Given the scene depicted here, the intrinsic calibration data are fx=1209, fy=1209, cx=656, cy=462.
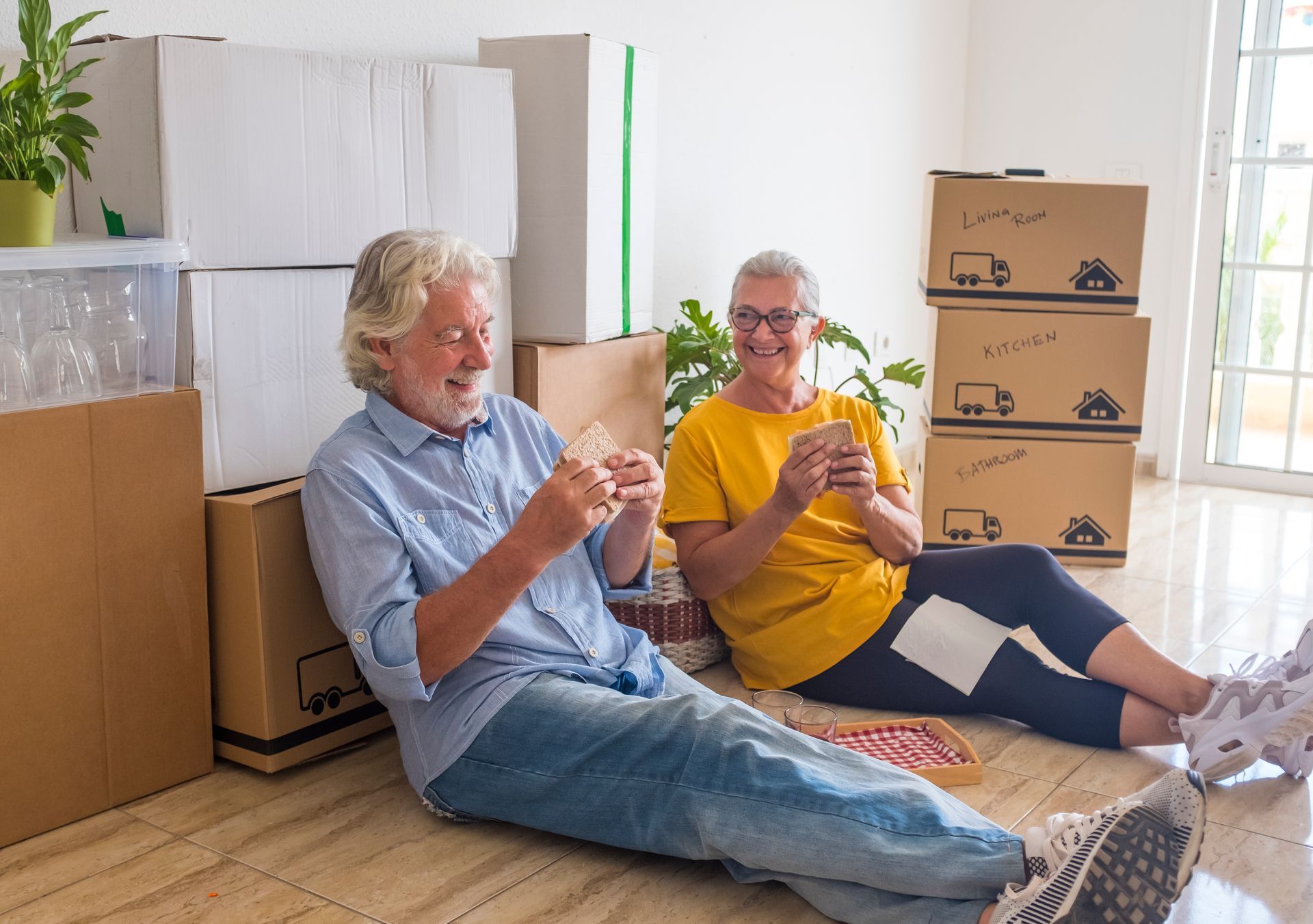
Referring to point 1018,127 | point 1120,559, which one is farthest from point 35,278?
point 1018,127

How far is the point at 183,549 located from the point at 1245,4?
4.20 m

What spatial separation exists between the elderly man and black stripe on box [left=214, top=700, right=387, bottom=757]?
0.90 feet

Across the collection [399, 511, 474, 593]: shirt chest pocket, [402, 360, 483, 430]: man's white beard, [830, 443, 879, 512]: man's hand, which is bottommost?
[399, 511, 474, 593]: shirt chest pocket

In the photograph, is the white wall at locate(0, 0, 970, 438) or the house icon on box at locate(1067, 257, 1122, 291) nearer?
the white wall at locate(0, 0, 970, 438)

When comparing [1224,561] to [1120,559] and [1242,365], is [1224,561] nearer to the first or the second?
[1120,559]

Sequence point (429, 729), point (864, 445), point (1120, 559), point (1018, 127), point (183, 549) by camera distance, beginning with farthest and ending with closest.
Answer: point (1018, 127), point (1120, 559), point (864, 445), point (183, 549), point (429, 729)

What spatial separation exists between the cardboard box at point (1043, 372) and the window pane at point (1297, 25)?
1859mm

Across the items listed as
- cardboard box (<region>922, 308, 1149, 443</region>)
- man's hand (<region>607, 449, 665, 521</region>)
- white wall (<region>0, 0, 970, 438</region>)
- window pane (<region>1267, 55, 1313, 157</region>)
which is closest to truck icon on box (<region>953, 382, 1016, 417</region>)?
cardboard box (<region>922, 308, 1149, 443</region>)

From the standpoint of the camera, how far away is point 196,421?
6.25 feet

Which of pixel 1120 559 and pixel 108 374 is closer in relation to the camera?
pixel 108 374

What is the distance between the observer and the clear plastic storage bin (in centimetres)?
170

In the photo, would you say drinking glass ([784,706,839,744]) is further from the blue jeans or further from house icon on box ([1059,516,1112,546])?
house icon on box ([1059,516,1112,546])

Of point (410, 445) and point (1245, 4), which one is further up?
point (1245, 4)

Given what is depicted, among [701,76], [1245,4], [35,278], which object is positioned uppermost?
[1245,4]
